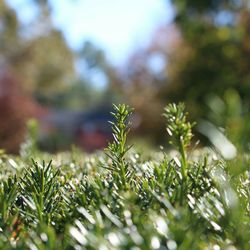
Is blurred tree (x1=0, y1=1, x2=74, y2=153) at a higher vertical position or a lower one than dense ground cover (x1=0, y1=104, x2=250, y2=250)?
higher

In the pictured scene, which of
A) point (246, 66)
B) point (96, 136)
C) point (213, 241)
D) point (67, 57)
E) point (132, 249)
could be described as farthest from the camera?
point (67, 57)

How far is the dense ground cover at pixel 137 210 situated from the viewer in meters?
0.80

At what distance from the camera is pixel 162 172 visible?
1.16 meters

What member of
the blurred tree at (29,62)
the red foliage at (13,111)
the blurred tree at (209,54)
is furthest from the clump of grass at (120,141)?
the blurred tree at (29,62)

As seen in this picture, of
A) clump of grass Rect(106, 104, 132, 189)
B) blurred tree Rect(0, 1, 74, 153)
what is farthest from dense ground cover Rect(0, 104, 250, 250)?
blurred tree Rect(0, 1, 74, 153)

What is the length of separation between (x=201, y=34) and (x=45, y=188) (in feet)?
69.5

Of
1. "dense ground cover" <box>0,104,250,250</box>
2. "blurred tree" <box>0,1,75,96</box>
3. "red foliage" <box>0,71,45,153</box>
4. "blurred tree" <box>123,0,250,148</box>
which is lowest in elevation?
"dense ground cover" <box>0,104,250,250</box>

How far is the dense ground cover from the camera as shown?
0.80m

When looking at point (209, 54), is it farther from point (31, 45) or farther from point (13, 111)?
point (31, 45)

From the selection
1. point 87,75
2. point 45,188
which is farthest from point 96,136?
point 87,75

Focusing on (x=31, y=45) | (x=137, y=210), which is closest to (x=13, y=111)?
(x=31, y=45)

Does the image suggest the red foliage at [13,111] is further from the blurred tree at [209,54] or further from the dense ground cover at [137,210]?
the dense ground cover at [137,210]

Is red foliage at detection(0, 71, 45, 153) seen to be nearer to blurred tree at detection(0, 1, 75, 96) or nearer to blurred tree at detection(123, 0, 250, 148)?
blurred tree at detection(123, 0, 250, 148)

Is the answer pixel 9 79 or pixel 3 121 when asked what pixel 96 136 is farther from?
pixel 3 121
